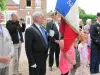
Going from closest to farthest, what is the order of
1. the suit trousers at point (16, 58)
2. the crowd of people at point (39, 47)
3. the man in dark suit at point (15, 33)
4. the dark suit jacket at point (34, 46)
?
the crowd of people at point (39, 47) → the dark suit jacket at point (34, 46) → the man in dark suit at point (15, 33) → the suit trousers at point (16, 58)

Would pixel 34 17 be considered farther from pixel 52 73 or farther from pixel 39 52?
pixel 52 73

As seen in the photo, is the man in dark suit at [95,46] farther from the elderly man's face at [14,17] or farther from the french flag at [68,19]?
the french flag at [68,19]

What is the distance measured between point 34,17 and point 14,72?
11.5 feet

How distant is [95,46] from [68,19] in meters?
5.05

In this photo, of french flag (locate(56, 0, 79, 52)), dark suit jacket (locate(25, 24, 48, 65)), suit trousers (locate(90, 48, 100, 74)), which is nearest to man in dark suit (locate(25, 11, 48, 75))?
dark suit jacket (locate(25, 24, 48, 65))

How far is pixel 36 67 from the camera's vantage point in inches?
315

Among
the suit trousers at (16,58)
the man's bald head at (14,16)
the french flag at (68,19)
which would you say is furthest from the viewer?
the suit trousers at (16,58)

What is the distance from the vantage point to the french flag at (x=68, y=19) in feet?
21.6

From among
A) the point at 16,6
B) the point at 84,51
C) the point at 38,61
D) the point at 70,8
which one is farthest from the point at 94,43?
the point at 16,6

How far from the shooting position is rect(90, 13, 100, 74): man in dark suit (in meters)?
11.4

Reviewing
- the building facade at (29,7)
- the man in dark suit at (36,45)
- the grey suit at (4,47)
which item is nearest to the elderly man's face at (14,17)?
the man in dark suit at (36,45)

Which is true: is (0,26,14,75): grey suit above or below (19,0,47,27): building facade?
below

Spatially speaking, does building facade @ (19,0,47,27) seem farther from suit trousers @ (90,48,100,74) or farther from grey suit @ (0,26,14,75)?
grey suit @ (0,26,14,75)

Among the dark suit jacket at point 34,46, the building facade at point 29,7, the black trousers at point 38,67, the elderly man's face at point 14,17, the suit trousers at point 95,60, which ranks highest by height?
the building facade at point 29,7
